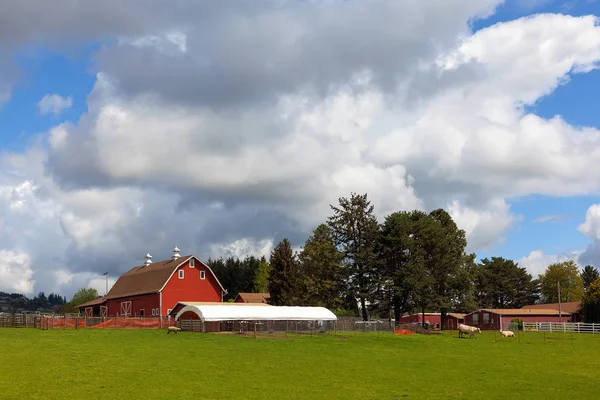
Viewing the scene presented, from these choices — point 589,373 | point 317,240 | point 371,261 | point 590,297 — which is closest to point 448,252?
point 371,261

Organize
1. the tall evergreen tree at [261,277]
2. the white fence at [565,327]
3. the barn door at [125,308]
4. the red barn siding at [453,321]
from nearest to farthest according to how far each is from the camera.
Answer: the white fence at [565,327] → the barn door at [125,308] → the red barn siding at [453,321] → the tall evergreen tree at [261,277]

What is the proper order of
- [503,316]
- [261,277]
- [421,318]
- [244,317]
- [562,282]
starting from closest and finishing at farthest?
[244,317], [503,316], [421,318], [261,277], [562,282]

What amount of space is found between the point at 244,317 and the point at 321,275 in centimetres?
2474

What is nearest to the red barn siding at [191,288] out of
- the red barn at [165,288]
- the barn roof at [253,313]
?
the red barn at [165,288]

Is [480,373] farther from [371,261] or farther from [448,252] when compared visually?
[448,252]

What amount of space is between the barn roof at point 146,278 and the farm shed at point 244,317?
17523 mm

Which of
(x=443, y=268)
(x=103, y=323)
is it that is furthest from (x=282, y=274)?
(x=103, y=323)

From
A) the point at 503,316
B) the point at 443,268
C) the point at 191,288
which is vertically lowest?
the point at 503,316

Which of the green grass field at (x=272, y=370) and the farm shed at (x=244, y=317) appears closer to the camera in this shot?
the green grass field at (x=272, y=370)

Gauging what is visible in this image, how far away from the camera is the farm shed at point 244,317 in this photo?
62719 millimetres

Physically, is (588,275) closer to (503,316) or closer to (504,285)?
(504,285)

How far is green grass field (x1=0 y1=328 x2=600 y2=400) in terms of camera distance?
24.7m

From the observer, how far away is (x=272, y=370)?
31594 millimetres

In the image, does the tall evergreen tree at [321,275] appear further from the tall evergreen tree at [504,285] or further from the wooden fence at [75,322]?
the tall evergreen tree at [504,285]
